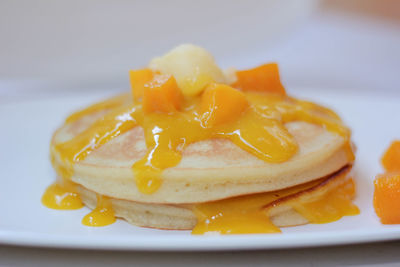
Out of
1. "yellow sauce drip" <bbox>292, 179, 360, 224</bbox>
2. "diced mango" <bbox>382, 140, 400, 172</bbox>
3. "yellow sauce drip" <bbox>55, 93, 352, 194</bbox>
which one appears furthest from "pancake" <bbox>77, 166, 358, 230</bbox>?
"diced mango" <bbox>382, 140, 400, 172</bbox>

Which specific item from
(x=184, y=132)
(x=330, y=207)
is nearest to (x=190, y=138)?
(x=184, y=132)

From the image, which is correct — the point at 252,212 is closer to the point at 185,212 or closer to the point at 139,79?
the point at 185,212

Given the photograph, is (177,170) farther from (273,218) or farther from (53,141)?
(53,141)

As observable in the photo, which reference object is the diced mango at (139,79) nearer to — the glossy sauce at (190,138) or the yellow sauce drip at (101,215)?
the glossy sauce at (190,138)

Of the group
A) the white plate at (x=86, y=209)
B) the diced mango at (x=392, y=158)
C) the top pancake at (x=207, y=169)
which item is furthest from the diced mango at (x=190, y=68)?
the diced mango at (x=392, y=158)

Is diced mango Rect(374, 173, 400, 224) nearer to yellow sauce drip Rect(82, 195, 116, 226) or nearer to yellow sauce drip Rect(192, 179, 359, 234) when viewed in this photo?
yellow sauce drip Rect(192, 179, 359, 234)

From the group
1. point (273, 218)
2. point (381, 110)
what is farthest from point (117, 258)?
point (381, 110)
